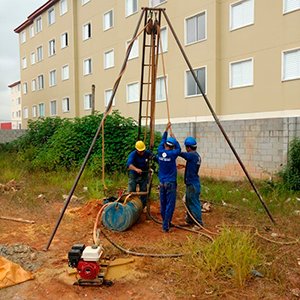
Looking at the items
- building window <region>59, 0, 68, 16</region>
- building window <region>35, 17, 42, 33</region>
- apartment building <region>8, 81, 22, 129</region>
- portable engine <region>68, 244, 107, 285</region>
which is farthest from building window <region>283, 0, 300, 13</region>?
apartment building <region>8, 81, 22, 129</region>

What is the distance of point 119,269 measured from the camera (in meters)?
4.44

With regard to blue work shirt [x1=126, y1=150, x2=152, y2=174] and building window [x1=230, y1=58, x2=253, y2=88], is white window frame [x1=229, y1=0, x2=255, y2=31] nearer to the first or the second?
building window [x1=230, y1=58, x2=253, y2=88]

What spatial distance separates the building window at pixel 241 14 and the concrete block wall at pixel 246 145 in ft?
16.2

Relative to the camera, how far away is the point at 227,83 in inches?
570

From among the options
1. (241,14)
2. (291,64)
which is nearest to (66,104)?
(241,14)

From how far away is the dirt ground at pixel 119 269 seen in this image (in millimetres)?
3834

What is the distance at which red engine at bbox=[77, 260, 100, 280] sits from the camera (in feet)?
13.0

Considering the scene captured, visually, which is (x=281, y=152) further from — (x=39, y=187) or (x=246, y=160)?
(x=39, y=187)

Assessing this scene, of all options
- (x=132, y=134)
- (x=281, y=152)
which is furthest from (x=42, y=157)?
(x=281, y=152)

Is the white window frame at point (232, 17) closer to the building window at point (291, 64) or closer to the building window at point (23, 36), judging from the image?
the building window at point (291, 64)

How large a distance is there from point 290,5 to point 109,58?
447 inches

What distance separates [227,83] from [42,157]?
7883mm

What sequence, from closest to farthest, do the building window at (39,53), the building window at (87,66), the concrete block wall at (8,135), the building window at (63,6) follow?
1. the concrete block wall at (8,135)
2. the building window at (87,66)
3. the building window at (63,6)
4. the building window at (39,53)

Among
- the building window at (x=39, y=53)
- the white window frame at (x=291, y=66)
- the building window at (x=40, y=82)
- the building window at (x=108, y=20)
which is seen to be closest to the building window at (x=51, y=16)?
the building window at (x=39, y=53)
